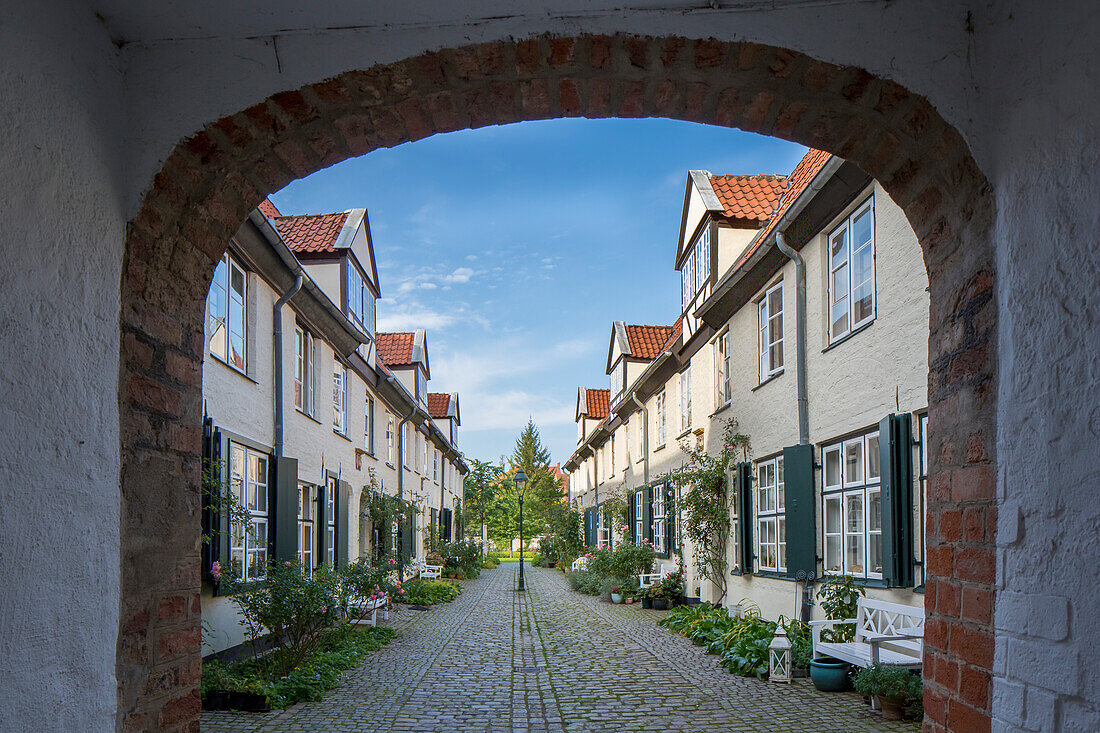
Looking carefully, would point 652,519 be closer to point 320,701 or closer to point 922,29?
point 320,701

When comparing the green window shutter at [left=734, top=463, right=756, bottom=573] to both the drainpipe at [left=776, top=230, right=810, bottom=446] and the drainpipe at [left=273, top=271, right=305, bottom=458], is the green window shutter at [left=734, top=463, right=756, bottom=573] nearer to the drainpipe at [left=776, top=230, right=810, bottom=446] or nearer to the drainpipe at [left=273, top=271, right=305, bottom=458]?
the drainpipe at [left=776, top=230, right=810, bottom=446]

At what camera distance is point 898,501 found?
307 inches

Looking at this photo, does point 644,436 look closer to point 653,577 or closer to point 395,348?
point 653,577

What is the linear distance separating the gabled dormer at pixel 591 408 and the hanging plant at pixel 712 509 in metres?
22.3

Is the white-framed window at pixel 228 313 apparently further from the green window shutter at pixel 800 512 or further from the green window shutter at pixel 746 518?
the green window shutter at pixel 746 518

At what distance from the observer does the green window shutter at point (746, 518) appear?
1272cm

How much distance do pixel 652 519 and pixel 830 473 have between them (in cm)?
1043

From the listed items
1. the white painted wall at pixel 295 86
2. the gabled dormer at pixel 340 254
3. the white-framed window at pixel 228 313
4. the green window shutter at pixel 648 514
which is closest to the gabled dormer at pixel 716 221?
the green window shutter at pixel 648 514

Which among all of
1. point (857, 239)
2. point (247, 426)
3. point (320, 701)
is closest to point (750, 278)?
point (857, 239)

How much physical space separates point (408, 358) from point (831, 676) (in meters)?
19.7

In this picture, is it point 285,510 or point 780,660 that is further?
point 285,510

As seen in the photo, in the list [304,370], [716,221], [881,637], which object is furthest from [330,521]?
[881,637]

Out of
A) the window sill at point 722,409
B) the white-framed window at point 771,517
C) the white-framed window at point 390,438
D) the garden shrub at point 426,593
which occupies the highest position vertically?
the window sill at point 722,409

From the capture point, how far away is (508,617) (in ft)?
51.6
